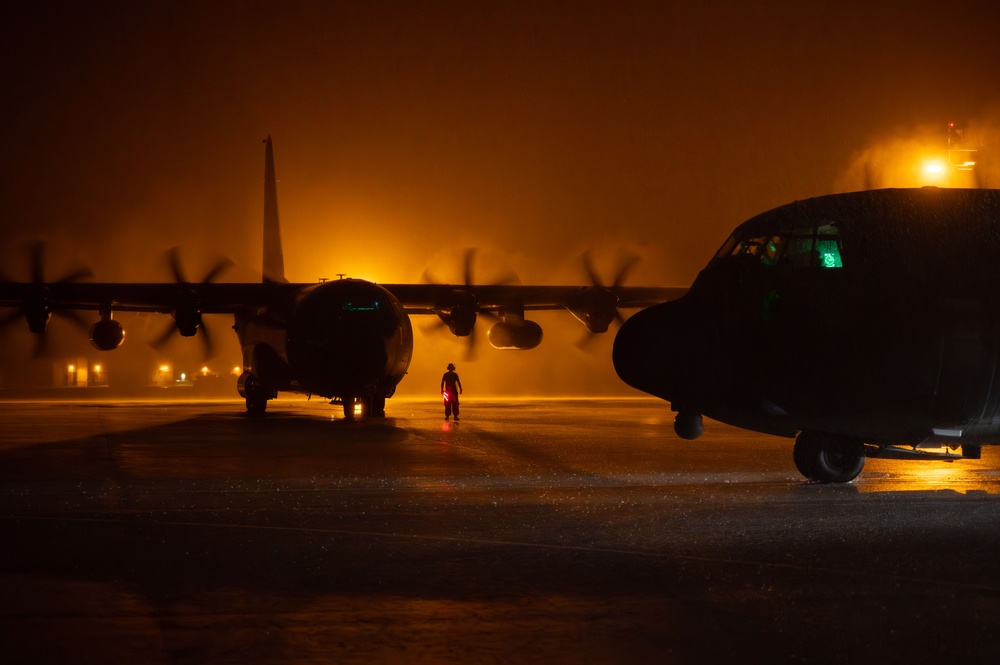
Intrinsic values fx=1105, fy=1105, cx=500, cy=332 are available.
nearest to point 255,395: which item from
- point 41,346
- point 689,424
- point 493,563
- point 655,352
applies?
point 41,346

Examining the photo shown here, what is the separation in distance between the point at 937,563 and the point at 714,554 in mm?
1583

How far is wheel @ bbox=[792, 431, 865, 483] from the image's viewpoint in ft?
45.6

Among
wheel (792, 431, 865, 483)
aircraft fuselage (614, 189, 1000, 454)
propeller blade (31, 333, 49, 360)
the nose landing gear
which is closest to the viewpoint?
aircraft fuselage (614, 189, 1000, 454)

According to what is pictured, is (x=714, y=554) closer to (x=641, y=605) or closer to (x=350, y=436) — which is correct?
(x=641, y=605)

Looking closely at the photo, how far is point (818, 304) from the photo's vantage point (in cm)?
1245

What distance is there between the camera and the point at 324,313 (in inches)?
1115

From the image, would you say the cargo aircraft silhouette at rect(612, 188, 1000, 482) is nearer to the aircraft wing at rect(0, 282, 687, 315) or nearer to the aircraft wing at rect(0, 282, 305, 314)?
the aircraft wing at rect(0, 282, 687, 315)

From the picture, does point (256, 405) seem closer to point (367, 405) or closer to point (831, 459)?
point (367, 405)

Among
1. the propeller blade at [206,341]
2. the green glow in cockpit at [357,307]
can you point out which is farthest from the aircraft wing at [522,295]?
the green glow in cockpit at [357,307]

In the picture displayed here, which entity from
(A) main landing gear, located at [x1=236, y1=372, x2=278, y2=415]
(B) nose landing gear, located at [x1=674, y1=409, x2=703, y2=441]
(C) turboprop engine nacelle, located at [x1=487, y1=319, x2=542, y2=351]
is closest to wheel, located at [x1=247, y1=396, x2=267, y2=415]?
(A) main landing gear, located at [x1=236, y1=372, x2=278, y2=415]

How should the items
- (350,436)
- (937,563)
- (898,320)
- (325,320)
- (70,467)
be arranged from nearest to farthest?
1. (937,563)
2. (898,320)
3. (70,467)
4. (350,436)
5. (325,320)

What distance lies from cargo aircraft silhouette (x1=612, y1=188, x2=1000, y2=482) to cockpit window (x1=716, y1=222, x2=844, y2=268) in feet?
0.05

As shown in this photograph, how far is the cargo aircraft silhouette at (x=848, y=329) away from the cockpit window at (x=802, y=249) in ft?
0.05

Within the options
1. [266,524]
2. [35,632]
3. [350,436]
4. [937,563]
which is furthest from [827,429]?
[350,436]
